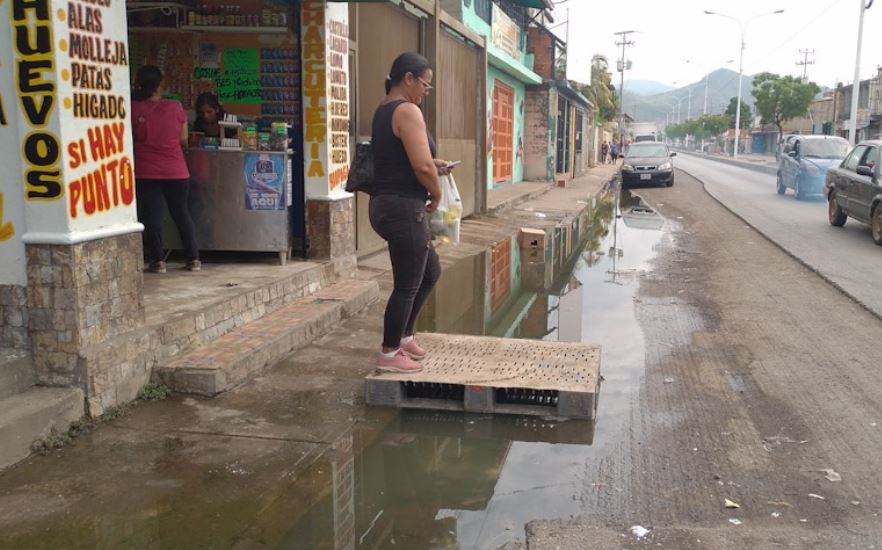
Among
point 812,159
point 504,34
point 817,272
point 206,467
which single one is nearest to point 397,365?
A: point 206,467

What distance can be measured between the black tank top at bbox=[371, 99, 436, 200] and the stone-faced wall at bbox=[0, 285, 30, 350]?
7.00ft

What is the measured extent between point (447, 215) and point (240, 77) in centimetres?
373

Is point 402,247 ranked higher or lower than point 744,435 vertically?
higher

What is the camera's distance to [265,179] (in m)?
7.13

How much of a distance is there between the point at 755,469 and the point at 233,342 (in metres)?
3.51

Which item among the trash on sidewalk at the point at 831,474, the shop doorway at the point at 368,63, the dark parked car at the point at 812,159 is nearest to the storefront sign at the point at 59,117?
the trash on sidewalk at the point at 831,474

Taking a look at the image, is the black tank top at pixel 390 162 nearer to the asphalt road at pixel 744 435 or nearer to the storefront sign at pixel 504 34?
the asphalt road at pixel 744 435

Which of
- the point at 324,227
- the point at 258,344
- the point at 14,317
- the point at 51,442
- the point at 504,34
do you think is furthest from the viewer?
the point at 504,34

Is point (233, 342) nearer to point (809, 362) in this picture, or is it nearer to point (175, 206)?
point (175, 206)

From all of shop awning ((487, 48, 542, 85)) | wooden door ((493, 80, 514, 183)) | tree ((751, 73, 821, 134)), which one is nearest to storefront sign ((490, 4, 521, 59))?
shop awning ((487, 48, 542, 85))

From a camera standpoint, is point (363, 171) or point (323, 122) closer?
point (363, 171)

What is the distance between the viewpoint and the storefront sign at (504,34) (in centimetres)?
2117

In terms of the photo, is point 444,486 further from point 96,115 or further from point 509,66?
point 509,66

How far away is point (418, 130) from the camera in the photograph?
4.68m
